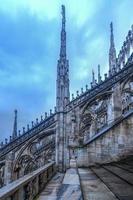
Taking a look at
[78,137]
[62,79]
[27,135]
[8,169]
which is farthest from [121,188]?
[8,169]

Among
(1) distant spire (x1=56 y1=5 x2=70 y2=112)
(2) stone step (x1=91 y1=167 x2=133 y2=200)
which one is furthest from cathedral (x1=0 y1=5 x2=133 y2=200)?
(2) stone step (x1=91 y1=167 x2=133 y2=200)

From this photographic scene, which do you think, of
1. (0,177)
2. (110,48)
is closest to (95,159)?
(0,177)

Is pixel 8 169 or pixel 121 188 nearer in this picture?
pixel 121 188

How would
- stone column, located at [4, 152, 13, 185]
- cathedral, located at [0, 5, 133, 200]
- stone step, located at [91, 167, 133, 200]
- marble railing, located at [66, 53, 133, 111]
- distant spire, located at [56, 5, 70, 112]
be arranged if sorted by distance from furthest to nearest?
stone column, located at [4, 152, 13, 185]
marble railing, located at [66, 53, 133, 111]
distant spire, located at [56, 5, 70, 112]
cathedral, located at [0, 5, 133, 200]
stone step, located at [91, 167, 133, 200]

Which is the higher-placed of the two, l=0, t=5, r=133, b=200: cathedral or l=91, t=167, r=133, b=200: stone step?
l=0, t=5, r=133, b=200: cathedral

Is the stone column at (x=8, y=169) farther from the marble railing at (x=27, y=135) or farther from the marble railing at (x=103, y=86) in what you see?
the marble railing at (x=103, y=86)

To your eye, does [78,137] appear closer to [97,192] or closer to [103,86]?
[103,86]

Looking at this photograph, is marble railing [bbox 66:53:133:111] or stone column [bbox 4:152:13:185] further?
stone column [bbox 4:152:13:185]

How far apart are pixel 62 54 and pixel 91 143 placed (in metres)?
6.89

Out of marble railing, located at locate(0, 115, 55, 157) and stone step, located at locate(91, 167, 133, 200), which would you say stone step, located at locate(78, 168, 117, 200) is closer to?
stone step, located at locate(91, 167, 133, 200)

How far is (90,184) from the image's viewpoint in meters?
7.27

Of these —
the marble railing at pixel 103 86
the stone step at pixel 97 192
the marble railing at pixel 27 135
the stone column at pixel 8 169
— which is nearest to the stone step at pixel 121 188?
the stone step at pixel 97 192

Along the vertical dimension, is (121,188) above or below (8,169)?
above

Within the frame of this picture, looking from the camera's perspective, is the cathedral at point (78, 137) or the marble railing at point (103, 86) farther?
the marble railing at point (103, 86)
